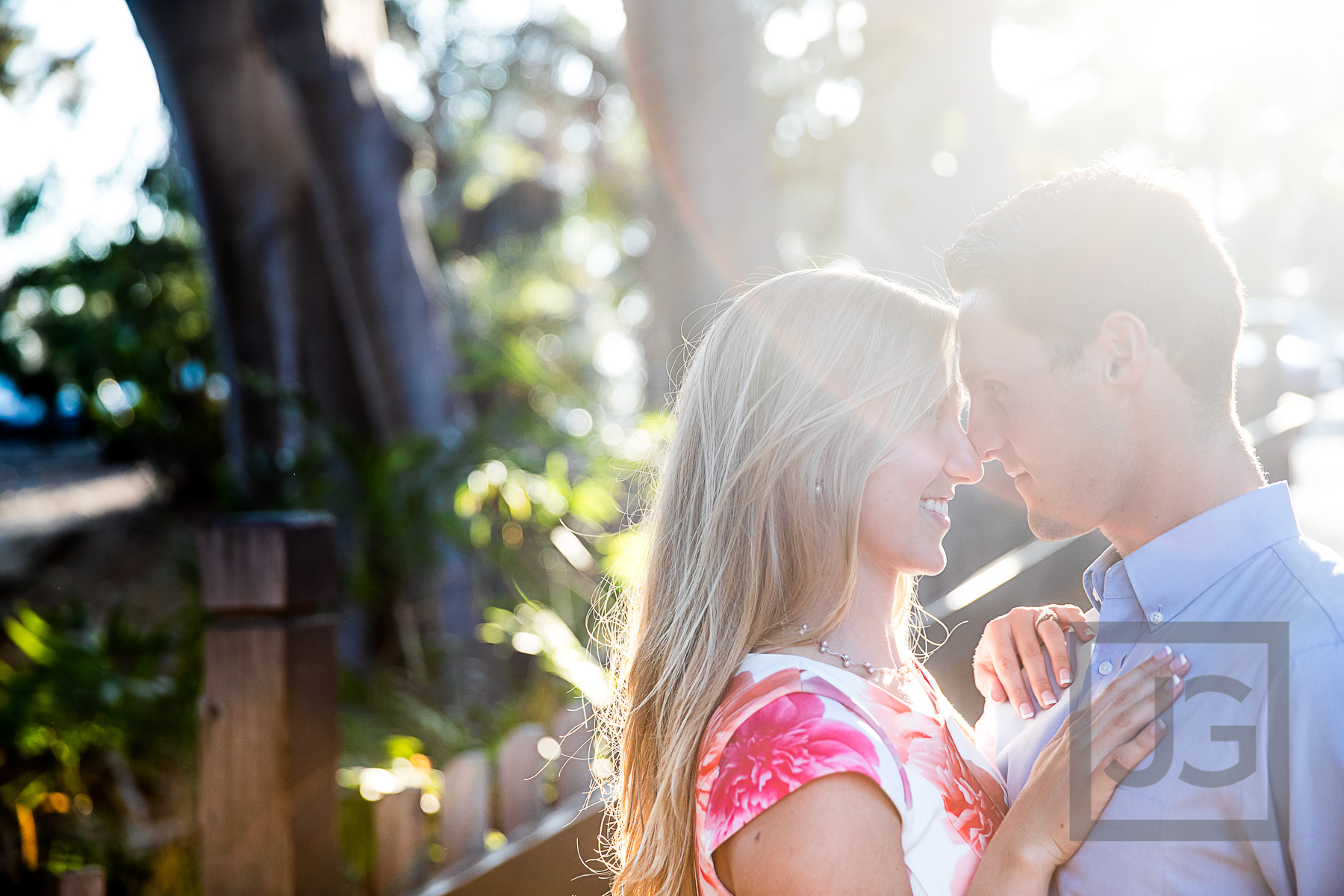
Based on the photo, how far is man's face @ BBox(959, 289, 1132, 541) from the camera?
174cm

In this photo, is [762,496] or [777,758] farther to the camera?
[762,496]

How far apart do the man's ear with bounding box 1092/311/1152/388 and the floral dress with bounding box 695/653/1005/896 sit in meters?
0.67

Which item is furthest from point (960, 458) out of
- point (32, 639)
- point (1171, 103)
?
point (1171, 103)

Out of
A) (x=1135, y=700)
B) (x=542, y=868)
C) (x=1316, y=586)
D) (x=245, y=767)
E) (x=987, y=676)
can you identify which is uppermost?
(x=1316, y=586)

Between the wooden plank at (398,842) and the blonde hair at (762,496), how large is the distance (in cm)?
95

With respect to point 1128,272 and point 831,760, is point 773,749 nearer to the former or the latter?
point 831,760

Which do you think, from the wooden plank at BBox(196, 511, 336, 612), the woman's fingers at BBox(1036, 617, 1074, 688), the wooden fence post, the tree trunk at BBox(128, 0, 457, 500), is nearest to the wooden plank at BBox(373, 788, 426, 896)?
the wooden fence post

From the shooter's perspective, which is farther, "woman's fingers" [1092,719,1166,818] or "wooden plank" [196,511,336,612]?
"wooden plank" [196,511,336,612]

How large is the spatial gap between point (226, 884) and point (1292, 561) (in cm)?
225

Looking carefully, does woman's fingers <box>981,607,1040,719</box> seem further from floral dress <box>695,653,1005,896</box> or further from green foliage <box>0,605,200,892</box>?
green foliage <box>0,605,200,892</box>

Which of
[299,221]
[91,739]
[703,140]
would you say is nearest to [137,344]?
[299,221]

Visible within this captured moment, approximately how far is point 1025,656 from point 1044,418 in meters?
0.48

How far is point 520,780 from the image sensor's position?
2.78 m

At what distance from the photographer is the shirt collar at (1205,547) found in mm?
1573
